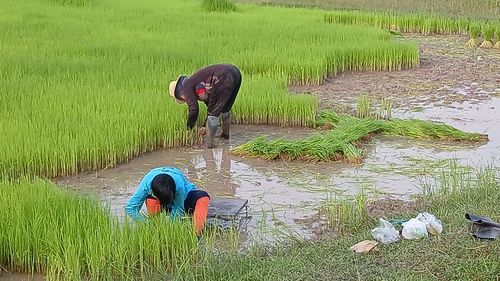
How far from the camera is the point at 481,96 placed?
8344 mm

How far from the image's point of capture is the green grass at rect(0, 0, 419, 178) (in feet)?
18.1

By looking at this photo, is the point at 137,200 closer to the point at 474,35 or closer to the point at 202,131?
the point at 202,131

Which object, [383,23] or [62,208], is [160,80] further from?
[383,23]

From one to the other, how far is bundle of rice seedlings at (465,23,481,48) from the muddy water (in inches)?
227

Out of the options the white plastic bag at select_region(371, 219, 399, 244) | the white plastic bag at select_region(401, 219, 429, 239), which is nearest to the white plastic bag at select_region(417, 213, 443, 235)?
the white plastic bag at select_region(401, 219, 429, 239)

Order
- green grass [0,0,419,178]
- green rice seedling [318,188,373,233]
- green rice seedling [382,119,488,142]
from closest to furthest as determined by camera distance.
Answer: green rice seedling [318,188,373,233], green grass [0,0,419,178], green rice seedling [382,119,488,142]

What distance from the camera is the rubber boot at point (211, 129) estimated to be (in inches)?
236

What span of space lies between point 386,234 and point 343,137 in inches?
98.6

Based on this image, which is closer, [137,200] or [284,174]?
[137,200]

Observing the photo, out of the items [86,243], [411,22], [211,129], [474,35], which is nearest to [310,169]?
[211,129]

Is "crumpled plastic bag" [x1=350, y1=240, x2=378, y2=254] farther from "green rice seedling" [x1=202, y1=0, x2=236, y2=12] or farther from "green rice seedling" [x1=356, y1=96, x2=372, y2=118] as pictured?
"green rice seedling" [x1=202, y1=0, x2=236, y2=12]

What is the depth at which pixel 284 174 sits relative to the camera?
215 inches

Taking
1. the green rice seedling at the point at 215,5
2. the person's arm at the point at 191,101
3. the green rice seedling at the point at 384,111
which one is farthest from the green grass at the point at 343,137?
the green rice seedling at the point at 215,5

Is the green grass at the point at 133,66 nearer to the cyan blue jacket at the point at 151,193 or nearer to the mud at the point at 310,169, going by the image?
the mud at the point at 310,169
